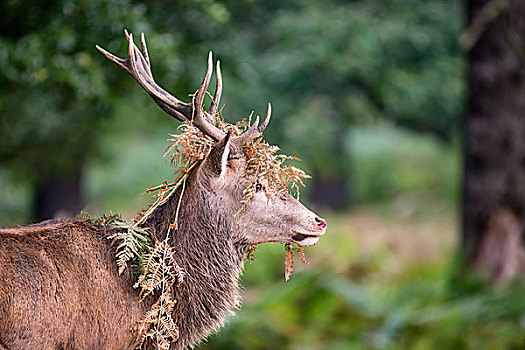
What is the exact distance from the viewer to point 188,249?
3.19 meters

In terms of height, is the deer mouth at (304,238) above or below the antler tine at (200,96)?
below

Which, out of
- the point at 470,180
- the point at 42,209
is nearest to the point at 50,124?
the point at 42,209

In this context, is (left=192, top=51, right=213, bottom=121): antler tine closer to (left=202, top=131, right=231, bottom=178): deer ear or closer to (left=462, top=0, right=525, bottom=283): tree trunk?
(left=202, top=131, right=231, bottom=178): deer ear

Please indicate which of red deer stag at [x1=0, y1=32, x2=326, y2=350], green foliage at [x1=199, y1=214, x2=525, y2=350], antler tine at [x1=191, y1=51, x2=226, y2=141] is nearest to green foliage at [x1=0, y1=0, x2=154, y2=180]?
red deer stag at [x1=0, y1=32, x2=326, y2=350]

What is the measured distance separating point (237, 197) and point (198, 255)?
345 millimetres

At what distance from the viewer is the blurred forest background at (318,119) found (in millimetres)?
5484

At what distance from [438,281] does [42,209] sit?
6748 millimetres

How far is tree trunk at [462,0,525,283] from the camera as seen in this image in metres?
7.21

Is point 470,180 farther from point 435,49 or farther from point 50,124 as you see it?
point 50,124

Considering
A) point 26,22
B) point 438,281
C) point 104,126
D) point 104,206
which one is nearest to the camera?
point 26,22

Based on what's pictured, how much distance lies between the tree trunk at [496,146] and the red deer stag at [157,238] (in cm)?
476

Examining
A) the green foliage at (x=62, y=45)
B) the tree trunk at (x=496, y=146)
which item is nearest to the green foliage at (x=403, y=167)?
the tree trunk at (x=496, y=146)

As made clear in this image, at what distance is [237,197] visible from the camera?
Result: 3.18m

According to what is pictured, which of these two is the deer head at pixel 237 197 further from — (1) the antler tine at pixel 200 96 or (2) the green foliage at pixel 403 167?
(2) the green foliage at pixel 403 167
